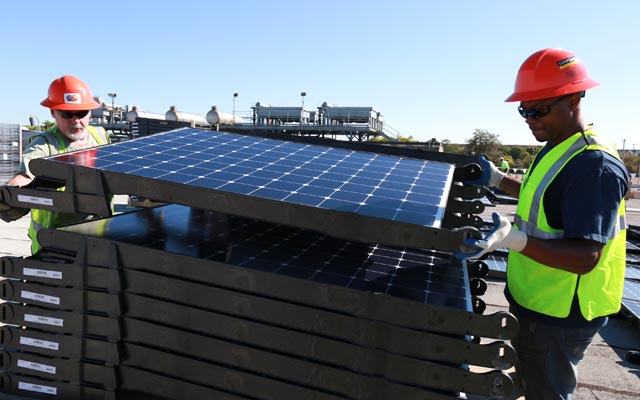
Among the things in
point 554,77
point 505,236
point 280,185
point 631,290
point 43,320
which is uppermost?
point 554,77

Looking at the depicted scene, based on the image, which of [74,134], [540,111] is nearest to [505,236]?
[540,111]

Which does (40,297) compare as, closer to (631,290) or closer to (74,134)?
(74,134)

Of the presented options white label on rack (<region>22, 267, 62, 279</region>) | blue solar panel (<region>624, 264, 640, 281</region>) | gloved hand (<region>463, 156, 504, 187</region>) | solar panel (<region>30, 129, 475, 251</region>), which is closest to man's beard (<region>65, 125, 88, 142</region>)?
solar panel (<region>30, 129, 475, 251</region>)

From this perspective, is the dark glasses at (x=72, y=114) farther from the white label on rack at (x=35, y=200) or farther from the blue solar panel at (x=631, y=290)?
the blue solar panel at (x=631, y=290)

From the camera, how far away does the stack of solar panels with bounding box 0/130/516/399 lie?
208 centimetres

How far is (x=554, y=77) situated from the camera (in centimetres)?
254

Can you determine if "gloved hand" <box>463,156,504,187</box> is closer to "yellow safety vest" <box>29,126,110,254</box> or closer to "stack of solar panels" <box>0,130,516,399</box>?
"stack of solar panels" <box>0,130,516,399</box>

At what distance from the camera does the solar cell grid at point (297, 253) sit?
2.50 m

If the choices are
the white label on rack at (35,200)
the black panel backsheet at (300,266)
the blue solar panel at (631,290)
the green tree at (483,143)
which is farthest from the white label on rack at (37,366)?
the green tree at (483,143)

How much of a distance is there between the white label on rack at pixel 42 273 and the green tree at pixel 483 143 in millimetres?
55202

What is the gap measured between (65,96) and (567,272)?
4.40 m

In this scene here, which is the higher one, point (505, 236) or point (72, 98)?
point (72, 98)

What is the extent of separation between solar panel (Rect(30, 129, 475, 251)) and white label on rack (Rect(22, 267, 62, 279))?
54 cm

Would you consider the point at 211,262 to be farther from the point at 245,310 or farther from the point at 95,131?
the point at 95,131
